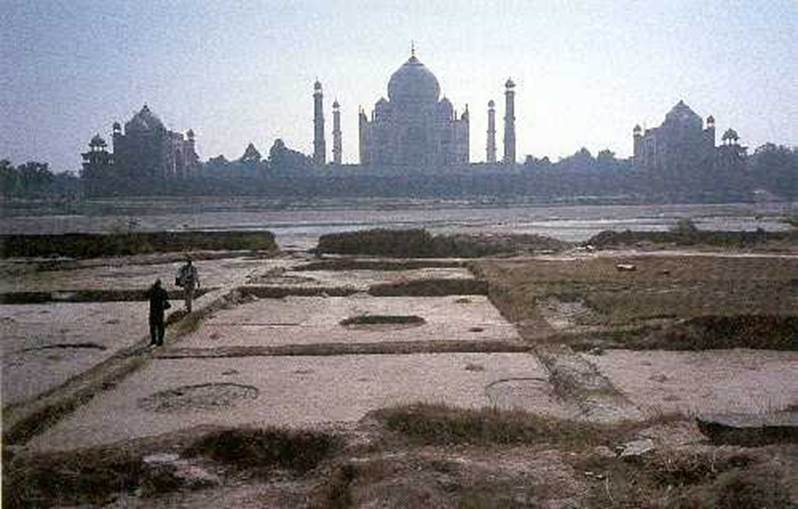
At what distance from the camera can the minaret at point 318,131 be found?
202 feet

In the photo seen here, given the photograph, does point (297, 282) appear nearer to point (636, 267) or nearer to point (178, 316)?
point (178, 316)

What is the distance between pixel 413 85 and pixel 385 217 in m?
20.6

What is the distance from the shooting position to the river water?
32406 millimetres

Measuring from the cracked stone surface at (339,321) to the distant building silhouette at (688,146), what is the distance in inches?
1928

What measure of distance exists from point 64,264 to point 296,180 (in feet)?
123

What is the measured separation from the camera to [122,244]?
22.9m

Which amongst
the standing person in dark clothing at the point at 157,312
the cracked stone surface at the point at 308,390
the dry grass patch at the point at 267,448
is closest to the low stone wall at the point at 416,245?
the standing person in dark clothing at the point at 157,312

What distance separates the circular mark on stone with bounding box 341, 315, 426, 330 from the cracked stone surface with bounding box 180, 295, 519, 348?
0.34 ft

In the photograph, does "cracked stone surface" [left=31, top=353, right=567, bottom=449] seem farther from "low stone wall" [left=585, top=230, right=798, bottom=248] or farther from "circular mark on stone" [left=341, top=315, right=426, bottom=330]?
"low stone wall" [left=585, top=230, right=798, bottom=248]

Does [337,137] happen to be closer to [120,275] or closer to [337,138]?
[337,138]

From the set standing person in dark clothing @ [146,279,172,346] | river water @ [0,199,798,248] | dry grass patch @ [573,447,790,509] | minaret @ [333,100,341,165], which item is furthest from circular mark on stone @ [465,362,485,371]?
minaret @ [333,100,341,165]

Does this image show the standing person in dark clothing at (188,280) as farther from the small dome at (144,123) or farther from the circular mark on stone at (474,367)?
the small dome at (144,123)

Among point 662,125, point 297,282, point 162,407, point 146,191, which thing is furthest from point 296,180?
point 162,407

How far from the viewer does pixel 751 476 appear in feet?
12.6
